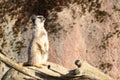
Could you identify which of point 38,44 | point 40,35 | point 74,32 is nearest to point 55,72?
point 38,44

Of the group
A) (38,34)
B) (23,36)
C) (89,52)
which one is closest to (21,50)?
(23,36)

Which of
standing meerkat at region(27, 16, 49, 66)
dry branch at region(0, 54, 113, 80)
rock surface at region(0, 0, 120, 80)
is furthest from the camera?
rock surface at region(0, 0, 120, 80)

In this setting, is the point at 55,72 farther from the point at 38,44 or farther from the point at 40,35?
the point at 40,35

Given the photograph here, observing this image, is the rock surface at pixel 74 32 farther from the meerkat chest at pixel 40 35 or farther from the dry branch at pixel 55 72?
the dry branch at pixel 55 72

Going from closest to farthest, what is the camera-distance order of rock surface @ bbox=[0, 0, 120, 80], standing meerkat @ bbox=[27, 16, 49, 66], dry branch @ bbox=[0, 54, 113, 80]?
dry branch @ bbox=[0, 54, 113, 80] → standing meerkat @ bbox=[27, 16, 49, 66] → rock surface @ bbox=[0, 0, 120, 80]

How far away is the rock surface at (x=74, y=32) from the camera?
24547mm

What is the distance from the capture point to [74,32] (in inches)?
981

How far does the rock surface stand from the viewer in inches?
966

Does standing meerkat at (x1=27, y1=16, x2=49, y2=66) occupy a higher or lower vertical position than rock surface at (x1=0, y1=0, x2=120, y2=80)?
higher

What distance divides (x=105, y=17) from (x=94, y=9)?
1.92 ft

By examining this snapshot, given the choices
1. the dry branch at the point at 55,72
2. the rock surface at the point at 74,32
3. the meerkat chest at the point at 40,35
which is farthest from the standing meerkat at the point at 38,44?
the rock surface at the point at 74,32

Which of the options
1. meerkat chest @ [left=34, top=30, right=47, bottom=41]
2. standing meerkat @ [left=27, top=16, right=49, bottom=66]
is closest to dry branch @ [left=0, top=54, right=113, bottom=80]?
standing meerkat @ [left=27, top=16, right=49, bottom=66]

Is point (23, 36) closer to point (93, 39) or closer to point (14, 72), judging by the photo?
point (93, 39)

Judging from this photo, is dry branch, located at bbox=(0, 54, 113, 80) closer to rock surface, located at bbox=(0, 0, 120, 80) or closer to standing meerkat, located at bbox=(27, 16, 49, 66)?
standing meerkat, located at bbox=(27, 16, 49, 66)
